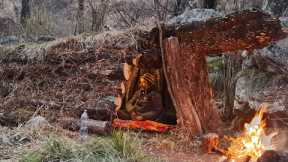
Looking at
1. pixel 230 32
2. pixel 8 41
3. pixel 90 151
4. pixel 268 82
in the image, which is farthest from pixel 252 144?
pixel 8 41

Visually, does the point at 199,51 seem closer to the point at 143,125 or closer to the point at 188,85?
the point at 188,85

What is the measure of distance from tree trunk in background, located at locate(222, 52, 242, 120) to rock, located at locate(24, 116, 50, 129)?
3.42m

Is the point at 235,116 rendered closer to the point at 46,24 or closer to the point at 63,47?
the point at 63,47

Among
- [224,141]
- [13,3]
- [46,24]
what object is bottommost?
[224,141]

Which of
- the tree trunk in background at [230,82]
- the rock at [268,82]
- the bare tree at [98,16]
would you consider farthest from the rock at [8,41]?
the rock at [268,82]

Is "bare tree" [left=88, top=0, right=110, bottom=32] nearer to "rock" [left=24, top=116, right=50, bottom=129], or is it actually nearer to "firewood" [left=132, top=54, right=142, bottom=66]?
"firewood" [left=132, top=54, right=142, bottom=66]

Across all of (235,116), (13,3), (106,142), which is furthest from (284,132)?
(13,3)

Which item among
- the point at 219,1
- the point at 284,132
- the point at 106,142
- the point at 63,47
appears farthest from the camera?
the point at 219,1

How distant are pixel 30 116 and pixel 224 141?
3063 millimetres

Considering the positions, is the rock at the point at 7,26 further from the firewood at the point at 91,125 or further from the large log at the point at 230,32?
the large log at the point at 230,32

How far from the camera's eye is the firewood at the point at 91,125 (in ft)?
22.7

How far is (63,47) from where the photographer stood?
795cm

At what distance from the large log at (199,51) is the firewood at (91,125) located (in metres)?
1.14

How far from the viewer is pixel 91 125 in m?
7.00
